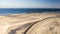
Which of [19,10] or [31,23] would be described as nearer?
[31,23]

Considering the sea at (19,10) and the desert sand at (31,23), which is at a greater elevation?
the sea at (19,10)

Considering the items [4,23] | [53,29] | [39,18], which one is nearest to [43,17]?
[39,18]

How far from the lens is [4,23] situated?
602 mm

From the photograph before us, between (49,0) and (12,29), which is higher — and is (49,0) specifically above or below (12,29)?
above

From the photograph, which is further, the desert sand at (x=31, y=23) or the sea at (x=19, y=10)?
the sea at (x=19, y=10)

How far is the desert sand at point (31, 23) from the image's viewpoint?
1.79 ft

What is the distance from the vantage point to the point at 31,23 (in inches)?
23.0

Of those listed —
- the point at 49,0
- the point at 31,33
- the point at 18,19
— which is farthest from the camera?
the point at 49,0

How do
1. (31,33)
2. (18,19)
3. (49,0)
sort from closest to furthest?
(31,33) → (18,19) → (49,0)

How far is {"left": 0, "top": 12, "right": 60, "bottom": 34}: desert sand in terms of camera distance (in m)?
0.54

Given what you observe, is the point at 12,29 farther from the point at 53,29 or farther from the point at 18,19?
the point at 53,29

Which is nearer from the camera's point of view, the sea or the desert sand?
the desert sand

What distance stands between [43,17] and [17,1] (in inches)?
8.9

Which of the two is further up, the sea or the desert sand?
the sea
